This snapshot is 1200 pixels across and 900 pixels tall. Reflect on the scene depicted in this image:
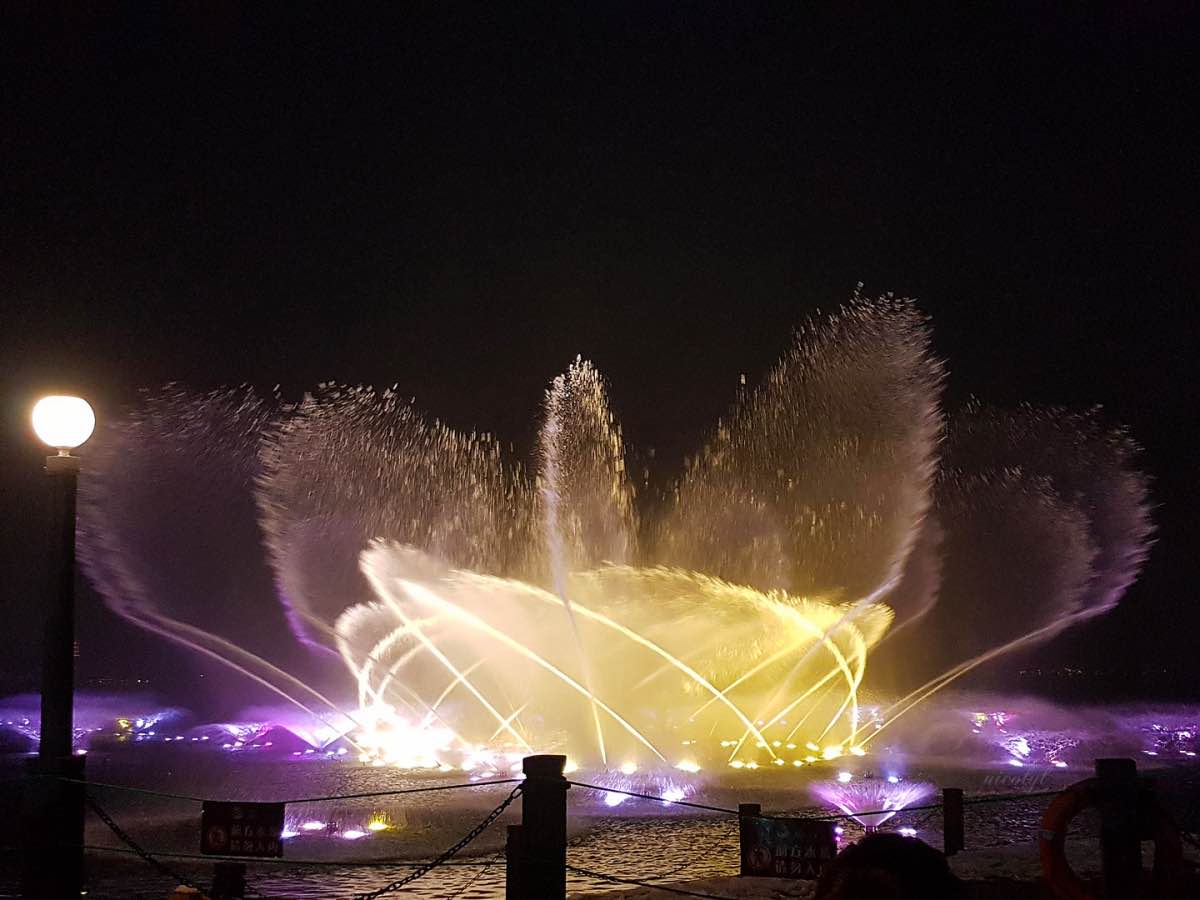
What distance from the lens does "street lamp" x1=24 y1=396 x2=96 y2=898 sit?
9.34 m

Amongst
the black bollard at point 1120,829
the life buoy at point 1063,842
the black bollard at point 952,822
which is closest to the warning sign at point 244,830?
the life buoy at point 1063,842

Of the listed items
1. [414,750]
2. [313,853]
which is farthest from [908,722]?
[313,853]

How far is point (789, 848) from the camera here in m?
9.23

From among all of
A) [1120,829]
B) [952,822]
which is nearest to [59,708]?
[1120,829]

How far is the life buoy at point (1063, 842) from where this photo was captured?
9195 mm

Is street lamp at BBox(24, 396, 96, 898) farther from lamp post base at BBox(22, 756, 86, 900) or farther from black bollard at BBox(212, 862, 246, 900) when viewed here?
black bollard at BBox(212, 862, 246, 900)

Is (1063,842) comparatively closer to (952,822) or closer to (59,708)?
(952,822)

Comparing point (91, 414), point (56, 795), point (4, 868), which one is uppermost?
point (91, 414)

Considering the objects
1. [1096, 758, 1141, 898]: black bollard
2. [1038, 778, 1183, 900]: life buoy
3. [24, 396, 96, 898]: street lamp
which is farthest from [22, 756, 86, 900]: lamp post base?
[1096, 758, 1141, 898]: black bollard

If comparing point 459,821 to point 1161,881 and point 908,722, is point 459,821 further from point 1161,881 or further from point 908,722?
point 908,722

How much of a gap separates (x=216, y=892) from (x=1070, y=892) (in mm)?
6801

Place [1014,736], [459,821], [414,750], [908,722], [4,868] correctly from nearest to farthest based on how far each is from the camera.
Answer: [4,868] → [459,821] → [414,750] → [1014,736] → [908,722]

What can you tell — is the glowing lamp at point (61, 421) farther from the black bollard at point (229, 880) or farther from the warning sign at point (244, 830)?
the black bollard at point (229, 880)

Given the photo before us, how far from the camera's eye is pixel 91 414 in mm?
9836
